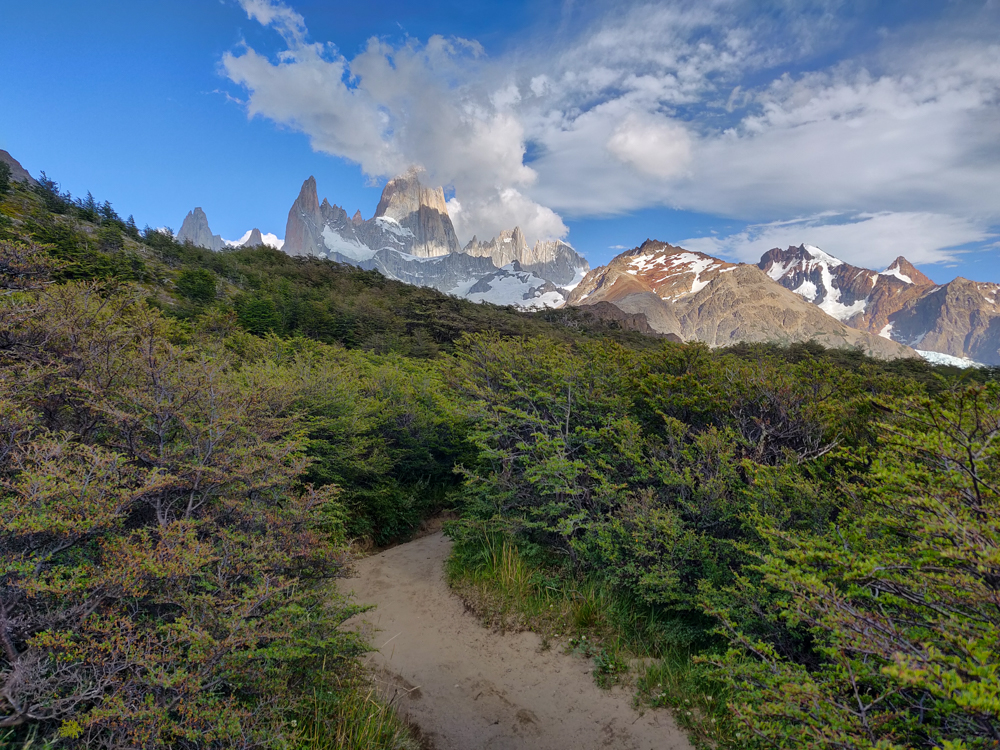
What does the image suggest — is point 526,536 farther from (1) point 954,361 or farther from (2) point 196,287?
(1) point 954,361

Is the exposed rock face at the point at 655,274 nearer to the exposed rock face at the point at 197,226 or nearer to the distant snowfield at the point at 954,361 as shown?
the distant snowfield at the point at 954,361

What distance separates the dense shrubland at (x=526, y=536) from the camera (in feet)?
7.30

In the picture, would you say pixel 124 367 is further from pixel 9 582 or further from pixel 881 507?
pixel 881 507

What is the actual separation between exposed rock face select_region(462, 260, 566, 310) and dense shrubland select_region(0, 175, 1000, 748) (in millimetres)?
167219

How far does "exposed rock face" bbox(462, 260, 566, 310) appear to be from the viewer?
178m

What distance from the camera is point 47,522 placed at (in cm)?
246

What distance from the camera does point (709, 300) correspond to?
131625 millimetres

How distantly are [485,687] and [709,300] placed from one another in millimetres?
145355

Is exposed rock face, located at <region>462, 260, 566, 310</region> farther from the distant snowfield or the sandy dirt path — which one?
the sandy dirt path

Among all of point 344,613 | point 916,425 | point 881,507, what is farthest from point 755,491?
point 344,613

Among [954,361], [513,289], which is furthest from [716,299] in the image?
[513,289]

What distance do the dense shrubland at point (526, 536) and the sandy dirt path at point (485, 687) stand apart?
1.15 feet

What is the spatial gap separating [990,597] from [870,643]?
1.64 ft

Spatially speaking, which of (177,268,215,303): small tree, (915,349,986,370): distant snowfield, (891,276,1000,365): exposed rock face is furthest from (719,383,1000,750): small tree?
(891,276,1000,365): exposed rock face
